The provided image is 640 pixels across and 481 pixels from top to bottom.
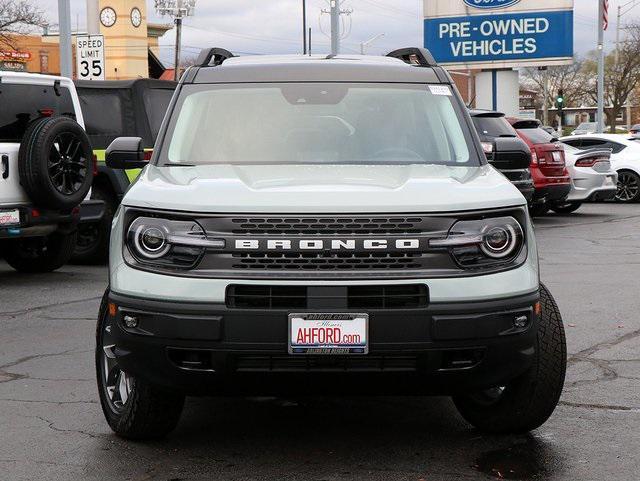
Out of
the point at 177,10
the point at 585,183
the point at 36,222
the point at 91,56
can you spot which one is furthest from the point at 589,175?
the point at 177,10

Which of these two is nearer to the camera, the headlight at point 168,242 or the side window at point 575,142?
the headlight at point 168,242

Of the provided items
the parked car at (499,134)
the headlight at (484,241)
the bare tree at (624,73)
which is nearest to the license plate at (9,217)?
the headlight at (484,241)

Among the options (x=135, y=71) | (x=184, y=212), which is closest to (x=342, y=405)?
(x=184, y=212)

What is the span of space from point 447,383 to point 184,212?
1.26m

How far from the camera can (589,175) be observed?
66.9ft

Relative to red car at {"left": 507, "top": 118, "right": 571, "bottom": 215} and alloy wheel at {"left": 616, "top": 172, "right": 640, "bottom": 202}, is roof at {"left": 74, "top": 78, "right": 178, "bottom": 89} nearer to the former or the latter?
red car at {"left": 507, "top": 118, "right": 571, "bottom": 215}

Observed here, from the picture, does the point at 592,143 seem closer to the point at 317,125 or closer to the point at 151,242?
the point at 317,125

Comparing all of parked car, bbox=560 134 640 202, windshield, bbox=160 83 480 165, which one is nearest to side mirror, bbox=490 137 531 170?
windshield, bbox=160 83 480 165

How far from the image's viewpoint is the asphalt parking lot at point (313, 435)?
4812 millimetres

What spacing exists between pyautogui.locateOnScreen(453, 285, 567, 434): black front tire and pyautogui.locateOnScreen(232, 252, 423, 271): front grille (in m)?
0.79

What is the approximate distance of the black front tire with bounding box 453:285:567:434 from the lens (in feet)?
16.6

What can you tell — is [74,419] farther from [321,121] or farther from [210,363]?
[321,121]

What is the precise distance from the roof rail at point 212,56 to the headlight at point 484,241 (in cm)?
218

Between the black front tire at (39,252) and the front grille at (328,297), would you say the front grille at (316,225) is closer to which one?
the front grille at (328,297)
